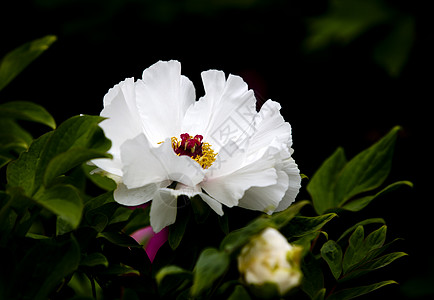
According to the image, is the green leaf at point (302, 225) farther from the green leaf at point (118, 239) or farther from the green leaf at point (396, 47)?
the green leaf at point (396, 47)

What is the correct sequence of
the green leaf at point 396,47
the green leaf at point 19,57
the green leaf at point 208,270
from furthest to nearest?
the green leaf at point 396,47 → the green leaf at point 19,57 → the green leaf at point 208,270

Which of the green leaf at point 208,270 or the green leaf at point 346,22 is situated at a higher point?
the green leaf at point 208,270

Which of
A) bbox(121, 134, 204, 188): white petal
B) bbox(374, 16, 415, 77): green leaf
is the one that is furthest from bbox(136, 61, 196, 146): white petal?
bbox(374, 16, 415, 77): green leaf

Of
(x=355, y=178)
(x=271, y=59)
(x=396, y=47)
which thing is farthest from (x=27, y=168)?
(x=271, y=59)

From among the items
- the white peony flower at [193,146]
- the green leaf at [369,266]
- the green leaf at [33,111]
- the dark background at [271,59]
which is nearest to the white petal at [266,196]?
the white peony flower at [193,146]

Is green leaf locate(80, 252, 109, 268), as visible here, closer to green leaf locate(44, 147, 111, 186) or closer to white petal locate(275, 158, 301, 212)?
green leaf locate(44, 147, 111, 186)

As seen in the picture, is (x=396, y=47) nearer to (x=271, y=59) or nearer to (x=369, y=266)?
(x=271, y=59)
